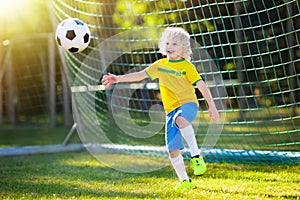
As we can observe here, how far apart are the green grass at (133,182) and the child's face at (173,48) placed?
98cm

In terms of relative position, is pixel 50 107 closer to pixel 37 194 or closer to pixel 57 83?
pixel 57 83

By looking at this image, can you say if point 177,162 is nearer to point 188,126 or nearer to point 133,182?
point 188,126

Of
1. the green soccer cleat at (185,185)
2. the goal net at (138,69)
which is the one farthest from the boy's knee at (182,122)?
the goal net at (138,69)

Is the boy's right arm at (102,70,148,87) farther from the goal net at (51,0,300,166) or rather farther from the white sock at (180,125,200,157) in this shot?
the goal net at (51,0,300,166)

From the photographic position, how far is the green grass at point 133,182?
3720 mm

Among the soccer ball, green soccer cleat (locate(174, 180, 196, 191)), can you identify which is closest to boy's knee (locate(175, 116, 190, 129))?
green soccer cleat (locate(174, 180, 196, 191))

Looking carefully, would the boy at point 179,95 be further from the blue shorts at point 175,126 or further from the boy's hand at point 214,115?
the boy's hand at point 214,115

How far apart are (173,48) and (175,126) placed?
56 cm

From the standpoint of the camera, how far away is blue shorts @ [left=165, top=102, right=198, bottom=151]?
3.81 m

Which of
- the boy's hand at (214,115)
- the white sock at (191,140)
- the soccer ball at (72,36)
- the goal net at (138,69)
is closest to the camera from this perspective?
the boy's hand at (214,115)

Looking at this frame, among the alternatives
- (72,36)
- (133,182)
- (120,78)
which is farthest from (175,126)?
(72,36)

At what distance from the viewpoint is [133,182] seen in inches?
170

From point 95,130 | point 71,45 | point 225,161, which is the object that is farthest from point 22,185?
point 95,130

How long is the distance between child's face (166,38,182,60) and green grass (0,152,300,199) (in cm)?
98
